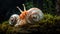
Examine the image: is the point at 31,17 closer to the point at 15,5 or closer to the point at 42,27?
the point at 42,27

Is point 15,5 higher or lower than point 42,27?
higher

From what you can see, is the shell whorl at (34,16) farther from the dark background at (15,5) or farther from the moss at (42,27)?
the dark background at (15,5)

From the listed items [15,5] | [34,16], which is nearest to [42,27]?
[34,16]

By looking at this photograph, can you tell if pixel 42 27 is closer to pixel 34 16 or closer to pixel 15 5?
pixel 34 16

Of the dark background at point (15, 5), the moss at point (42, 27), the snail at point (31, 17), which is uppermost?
the dark background at point (15, 5)

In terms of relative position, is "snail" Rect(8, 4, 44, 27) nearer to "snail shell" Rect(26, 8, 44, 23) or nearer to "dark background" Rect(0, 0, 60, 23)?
"snail shell" Rect(26, 8, 44, 23)

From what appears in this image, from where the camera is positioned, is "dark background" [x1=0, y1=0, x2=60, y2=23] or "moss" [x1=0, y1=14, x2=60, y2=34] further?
"dark background" [x1=0, y1=0, x2=60, y2=23]

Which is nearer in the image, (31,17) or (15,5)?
(31,17)

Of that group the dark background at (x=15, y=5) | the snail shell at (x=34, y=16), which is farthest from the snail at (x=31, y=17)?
the dark background at (x=15, y=5)

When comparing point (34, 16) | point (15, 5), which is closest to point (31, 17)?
point (34, 16)

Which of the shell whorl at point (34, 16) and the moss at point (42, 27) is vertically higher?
the shell whorl at point (34, 16)

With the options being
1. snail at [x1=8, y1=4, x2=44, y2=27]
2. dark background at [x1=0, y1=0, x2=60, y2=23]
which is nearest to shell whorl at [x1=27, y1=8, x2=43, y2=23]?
snail at [x1=8, y1=4, x2=44, y2=27]

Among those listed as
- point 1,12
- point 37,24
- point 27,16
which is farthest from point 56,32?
point 1,12
